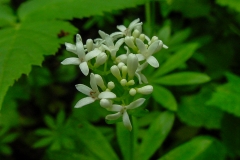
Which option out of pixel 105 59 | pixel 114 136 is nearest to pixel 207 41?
pixel 114 136

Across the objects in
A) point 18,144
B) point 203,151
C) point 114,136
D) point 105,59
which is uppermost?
point 105,59

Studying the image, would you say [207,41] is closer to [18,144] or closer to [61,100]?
[61,100]

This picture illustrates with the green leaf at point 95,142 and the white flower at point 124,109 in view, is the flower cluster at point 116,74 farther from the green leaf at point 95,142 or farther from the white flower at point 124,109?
the green leaf at point 95,142

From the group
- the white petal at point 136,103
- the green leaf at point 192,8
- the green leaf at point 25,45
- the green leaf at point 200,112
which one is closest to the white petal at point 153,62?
the white petal at point 136,103

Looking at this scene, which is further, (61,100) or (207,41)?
(61,100)

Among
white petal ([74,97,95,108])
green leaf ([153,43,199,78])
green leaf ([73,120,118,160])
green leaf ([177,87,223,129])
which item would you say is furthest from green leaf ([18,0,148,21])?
green leaf ([177,87,223,129])

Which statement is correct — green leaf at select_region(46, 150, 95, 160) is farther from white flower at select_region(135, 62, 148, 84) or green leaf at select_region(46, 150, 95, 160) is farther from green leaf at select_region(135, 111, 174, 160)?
white flower at select_region(135, 62, 148, 84)
